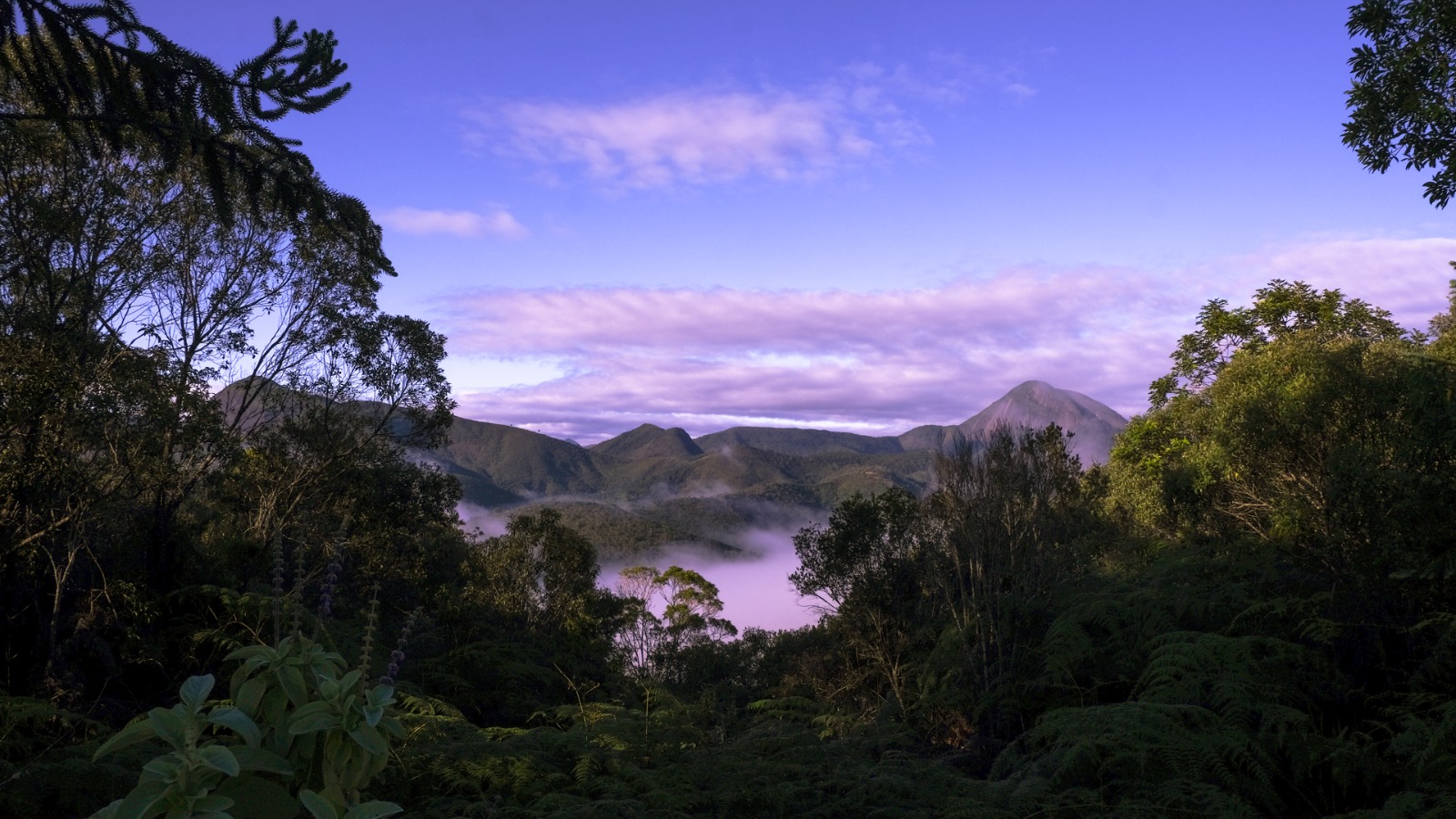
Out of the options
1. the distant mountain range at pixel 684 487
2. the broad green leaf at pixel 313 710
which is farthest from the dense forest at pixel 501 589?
the distant mountain range at pixel 684 487

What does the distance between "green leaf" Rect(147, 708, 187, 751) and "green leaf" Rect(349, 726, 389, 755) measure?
0.27 m

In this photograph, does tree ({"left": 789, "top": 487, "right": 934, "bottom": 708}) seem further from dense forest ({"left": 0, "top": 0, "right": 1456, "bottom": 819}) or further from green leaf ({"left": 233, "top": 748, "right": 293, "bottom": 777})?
green leaf ({"left": 233, "top": 748, "right": 293, "bottom": 777})

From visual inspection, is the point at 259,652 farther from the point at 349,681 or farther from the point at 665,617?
the point at 665,617

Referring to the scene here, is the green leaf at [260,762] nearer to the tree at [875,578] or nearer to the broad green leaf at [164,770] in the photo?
the broad green leaf at [164,770]

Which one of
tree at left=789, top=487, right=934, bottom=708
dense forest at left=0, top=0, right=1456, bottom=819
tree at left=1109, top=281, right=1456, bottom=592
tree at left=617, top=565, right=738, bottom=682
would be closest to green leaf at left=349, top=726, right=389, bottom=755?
dense forest at left=0, top=0, right=1456, bottom=819

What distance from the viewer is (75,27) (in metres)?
5.09

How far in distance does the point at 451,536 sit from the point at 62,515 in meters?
14.5

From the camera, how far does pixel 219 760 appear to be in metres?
1.46

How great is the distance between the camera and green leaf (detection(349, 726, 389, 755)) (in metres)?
1.64

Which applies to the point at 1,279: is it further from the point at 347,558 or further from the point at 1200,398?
the point at 1200,398

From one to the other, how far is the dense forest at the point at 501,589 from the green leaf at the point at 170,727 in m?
0.01

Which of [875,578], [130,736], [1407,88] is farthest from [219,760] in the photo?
[875,578]

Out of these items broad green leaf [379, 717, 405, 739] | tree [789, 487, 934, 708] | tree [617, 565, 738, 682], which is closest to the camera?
broad green leaf [379, 717, 405, 739]

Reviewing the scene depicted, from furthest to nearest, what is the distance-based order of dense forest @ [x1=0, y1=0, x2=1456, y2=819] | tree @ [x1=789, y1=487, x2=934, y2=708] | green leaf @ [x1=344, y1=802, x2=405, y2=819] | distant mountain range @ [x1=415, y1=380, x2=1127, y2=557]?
distant mountain range @ [x1=415, y1=380, x2=1127, y2=557] < tree @ [x1=789, y1=487, x2=934, y2=708] < dense forest @ [x1=0, y1=0, x2=1456, y2=819] < green leaf @ [x1=344, y1=802, x2=405, y2=819]
